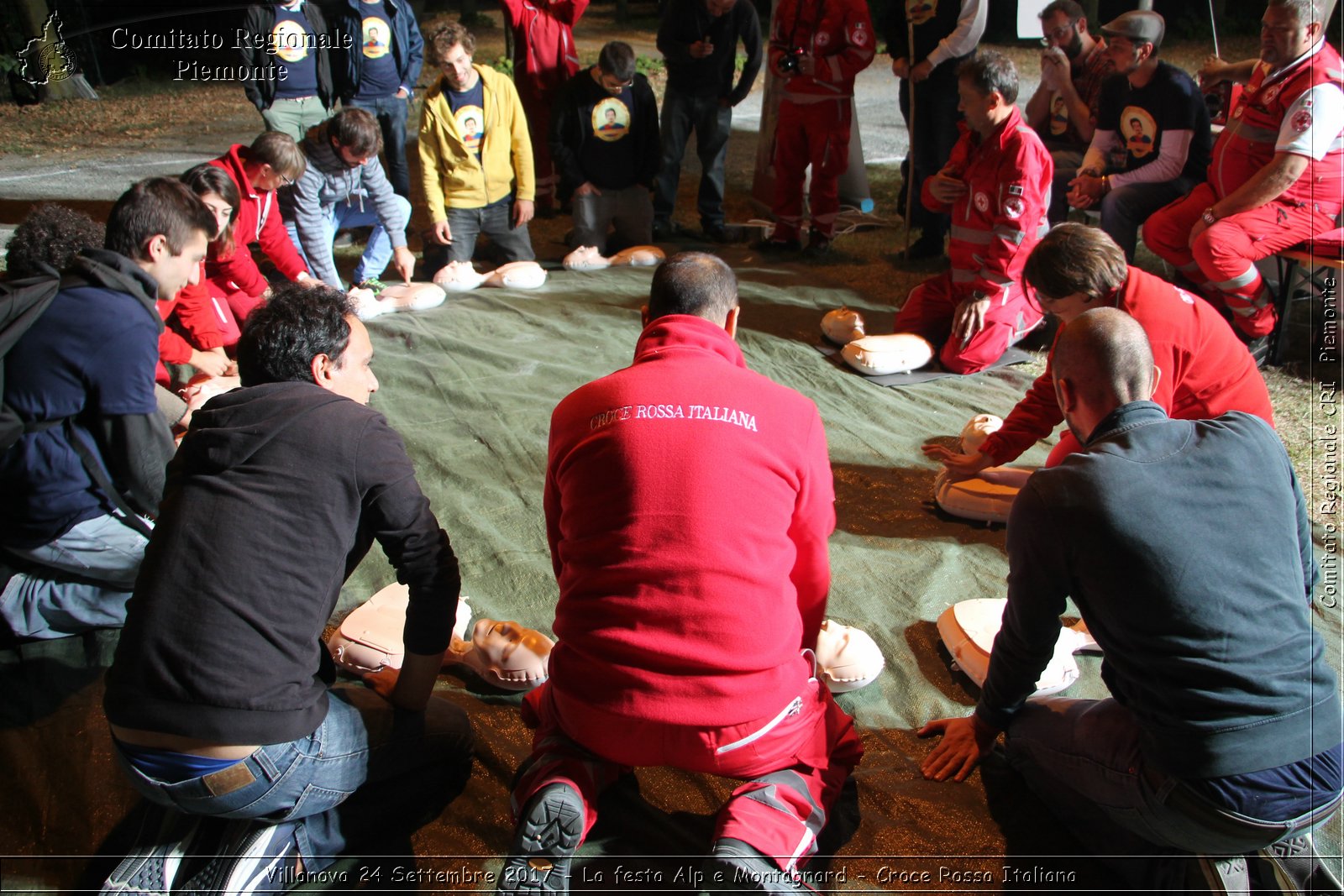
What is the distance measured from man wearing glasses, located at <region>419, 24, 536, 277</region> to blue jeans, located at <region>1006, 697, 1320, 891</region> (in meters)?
3.59

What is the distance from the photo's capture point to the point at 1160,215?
3879mm

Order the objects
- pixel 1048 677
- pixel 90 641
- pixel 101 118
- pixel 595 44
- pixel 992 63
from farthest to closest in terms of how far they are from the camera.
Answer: pixel 595 44, pixel 101 118, pixel 992 63, pixel 90 641, pixel 1048 677

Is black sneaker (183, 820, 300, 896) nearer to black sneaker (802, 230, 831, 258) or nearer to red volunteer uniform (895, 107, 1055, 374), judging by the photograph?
red volunteer uniform (895, 107, 1055, 374)

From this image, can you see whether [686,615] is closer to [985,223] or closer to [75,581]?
[75,581]

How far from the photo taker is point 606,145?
4758 millimetres

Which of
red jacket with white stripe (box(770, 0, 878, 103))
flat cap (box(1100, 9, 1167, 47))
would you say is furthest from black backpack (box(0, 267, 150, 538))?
flat cap (box(1100, 9, 1167, 47))

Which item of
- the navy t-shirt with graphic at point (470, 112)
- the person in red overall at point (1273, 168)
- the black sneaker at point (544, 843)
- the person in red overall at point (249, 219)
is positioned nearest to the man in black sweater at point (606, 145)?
the navy t-shirt with graphic at point (470, 112)

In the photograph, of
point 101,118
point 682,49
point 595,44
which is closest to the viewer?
point 682,49

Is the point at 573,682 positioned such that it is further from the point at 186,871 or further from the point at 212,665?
the point at 186,871

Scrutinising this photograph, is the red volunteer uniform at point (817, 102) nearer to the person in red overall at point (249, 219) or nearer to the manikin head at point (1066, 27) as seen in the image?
the manikin head at point (1066, 27)

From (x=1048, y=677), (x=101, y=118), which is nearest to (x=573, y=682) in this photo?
(x=1048, y=677)

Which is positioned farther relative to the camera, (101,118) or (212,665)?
(101,118)

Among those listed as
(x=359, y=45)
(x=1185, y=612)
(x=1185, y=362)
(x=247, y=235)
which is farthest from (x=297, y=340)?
(x=359, y=45)

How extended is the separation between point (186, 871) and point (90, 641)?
2.83ft
